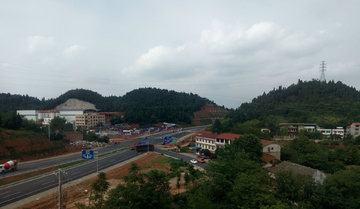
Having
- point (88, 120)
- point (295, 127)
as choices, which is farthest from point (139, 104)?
point (295, 127)

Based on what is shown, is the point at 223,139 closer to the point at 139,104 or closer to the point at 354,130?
the point at 354,130

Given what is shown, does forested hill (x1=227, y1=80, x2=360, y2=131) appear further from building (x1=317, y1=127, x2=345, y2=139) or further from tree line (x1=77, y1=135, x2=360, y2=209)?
tree line (x1=77, y1=135, x2=360, y2=209)

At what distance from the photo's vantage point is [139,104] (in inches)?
3777

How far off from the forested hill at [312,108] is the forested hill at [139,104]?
26675 mm

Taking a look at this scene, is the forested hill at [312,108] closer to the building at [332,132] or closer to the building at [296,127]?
the building at [332,132]

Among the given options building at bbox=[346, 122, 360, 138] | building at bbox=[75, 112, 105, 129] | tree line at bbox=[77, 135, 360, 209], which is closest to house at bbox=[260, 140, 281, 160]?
tree line at bbox=[77, 135, 360, 209]

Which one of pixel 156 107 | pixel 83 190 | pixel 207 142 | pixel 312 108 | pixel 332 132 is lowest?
pixel 83 190

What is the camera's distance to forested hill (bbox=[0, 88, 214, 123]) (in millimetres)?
81938

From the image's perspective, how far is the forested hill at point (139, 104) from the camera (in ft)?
269

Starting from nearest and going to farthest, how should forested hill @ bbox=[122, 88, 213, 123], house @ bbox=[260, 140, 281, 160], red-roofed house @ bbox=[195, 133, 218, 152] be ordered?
1. house @ bbox=[260, 140, 281, 160]
2. red-roofed house @ bbox=[195, 133, 218, 152]
3. forested hill @ bbox=[122, 88, 213, 123]

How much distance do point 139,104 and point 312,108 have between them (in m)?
66.4

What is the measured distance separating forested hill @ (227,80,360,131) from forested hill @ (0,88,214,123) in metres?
26.7

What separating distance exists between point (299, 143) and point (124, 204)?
29.3 meters

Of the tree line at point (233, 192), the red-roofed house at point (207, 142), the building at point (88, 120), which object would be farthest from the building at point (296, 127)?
the building at point (88, 120)
